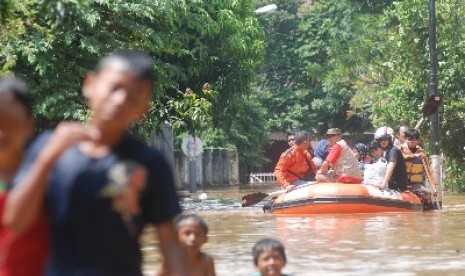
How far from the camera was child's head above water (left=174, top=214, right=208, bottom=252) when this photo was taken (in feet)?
24.7

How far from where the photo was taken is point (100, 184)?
4.27 metres

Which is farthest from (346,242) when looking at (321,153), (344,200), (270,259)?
(321,153)

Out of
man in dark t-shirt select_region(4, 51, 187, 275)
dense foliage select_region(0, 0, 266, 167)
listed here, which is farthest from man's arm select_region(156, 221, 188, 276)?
dense foliage select_region(0, 0, 266, 167)

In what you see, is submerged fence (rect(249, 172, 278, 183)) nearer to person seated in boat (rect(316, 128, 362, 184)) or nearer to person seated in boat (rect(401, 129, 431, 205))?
person seated in boat (rect(401, 129, 431, 205))

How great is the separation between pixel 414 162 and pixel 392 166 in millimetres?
1289

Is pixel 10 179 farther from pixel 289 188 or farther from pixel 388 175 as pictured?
pixel 289 188

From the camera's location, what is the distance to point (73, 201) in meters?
4.32

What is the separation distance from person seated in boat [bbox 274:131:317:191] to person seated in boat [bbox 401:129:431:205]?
1.68 meters

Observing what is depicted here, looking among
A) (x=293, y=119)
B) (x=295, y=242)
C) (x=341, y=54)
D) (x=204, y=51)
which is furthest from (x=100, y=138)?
(x=293, y=119)

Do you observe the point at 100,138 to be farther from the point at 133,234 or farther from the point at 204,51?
the point at 204,51

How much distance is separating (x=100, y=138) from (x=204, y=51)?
108 ft

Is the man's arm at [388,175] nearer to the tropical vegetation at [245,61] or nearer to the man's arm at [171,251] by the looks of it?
the tropical vegetation at [245,61]

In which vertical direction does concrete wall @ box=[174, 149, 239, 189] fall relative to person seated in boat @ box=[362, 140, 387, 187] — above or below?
above

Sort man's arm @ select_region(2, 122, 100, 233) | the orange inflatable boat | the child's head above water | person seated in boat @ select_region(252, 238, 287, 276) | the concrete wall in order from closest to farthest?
man's arm @ select_region(2, 122, 100, 233), person seated in boat @ select_region(252, 238, 287, 276), the child's head above water, the orange inflatable boat, the concrete wall
